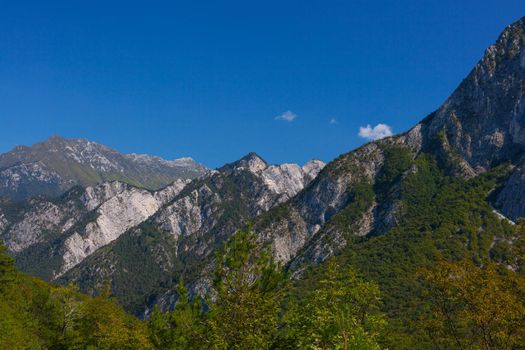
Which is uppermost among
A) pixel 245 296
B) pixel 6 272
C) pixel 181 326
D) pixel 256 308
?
pixel 6 272

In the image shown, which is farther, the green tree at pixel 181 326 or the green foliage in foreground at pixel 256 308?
the green tree at pixel 181 326

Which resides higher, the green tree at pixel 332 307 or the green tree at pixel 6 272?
the green tree at pixel 6 272

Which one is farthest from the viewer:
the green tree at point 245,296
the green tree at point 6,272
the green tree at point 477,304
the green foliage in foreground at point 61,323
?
the green tree at point 6,272

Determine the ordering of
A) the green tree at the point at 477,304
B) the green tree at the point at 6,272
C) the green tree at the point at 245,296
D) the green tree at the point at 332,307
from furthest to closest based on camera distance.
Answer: the green tree at the point at 6,272 → the green tree at the point at 477,304 → the green tree at the point at 245,296 → the green tree at the point at 332,307

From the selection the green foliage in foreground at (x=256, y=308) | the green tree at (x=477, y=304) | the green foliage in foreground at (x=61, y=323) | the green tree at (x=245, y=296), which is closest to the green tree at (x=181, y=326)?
the green foliage in foreground at (x=256, y=308)

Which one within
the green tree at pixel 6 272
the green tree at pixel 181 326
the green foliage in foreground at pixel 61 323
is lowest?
the green tree at pixel 181 326

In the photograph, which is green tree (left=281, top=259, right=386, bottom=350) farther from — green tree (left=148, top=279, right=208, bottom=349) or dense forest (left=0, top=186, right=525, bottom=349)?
green tree (left=148, top=279, right=208, bottom=349)

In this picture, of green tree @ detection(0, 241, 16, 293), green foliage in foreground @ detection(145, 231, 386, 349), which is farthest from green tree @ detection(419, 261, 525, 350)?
green tree @ detection(0, 241, 16, 293)

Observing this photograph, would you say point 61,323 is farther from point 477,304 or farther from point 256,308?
point 477,304

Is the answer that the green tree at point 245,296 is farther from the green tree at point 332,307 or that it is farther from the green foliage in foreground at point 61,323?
the green foliage in foreground at point 61,323

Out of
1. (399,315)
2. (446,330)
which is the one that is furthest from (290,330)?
(399,315)

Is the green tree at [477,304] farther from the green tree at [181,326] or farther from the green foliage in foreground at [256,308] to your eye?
the green tree at [181,326]

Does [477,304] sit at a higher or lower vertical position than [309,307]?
lower

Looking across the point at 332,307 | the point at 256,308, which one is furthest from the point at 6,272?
the point at 332,307
